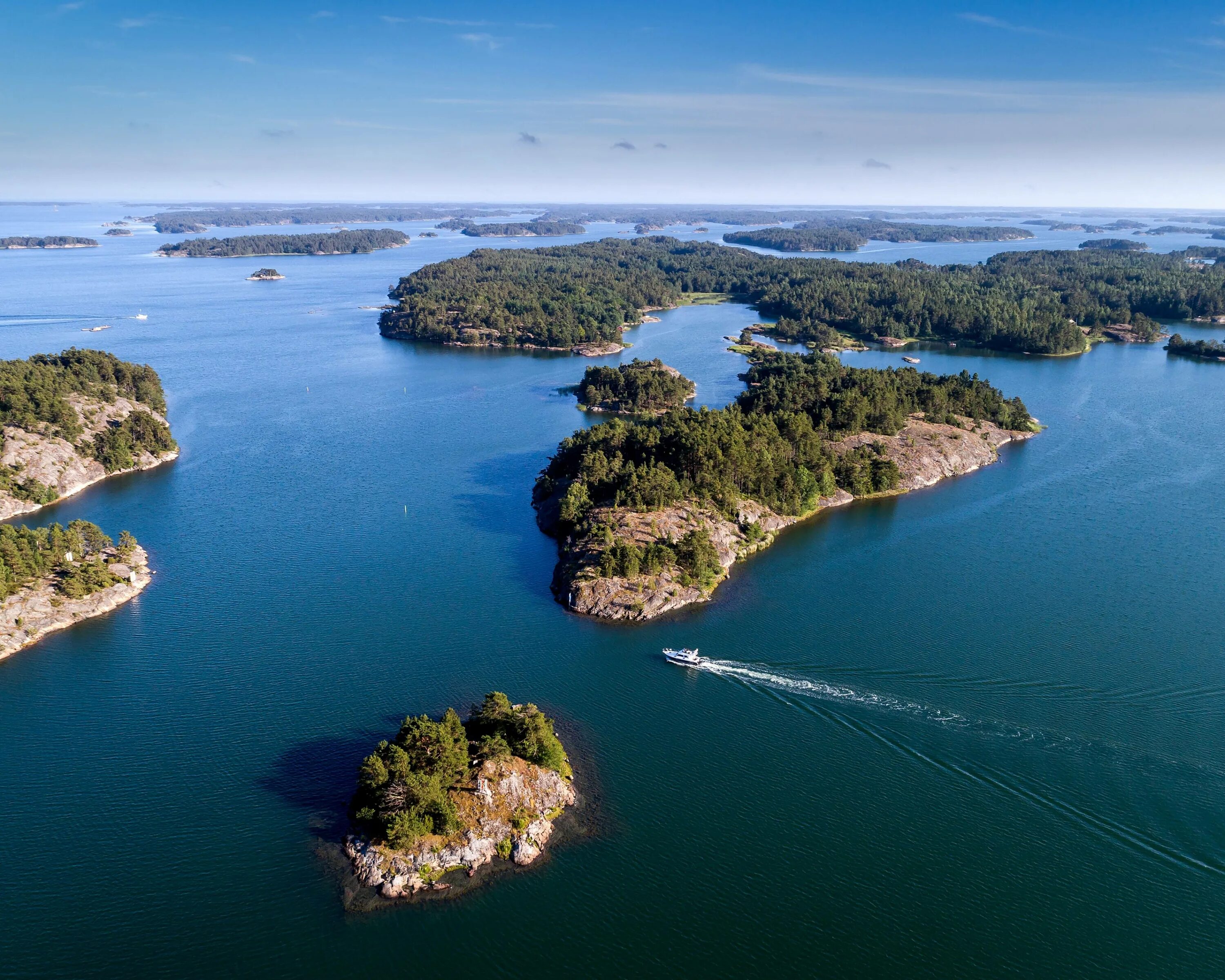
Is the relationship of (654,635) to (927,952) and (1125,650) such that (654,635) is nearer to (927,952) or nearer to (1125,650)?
(927,952)

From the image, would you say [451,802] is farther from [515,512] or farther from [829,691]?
[515,512]

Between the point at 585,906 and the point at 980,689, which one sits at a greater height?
the point at 980,689

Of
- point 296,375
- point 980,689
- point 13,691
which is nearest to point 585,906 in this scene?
point 980,689

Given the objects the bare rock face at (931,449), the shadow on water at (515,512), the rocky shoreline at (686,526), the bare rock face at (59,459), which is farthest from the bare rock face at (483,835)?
the bare rock face at (59,459)

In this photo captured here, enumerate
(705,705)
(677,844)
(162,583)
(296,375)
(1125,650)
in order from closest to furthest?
(677,844) → (705,705) → (1125,650) → (162,583) → (296,375)

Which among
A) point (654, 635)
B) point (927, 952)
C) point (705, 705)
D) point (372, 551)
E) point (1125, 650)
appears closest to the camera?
point (927, 952)

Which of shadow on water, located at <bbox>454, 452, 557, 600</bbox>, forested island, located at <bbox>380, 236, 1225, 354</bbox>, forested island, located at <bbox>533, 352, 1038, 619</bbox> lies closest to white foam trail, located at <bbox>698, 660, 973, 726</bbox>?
forested island, located at <bbox>533, 352, 1038, 619</bbox>
